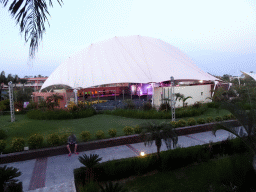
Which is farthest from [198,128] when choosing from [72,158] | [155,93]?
[155,93]

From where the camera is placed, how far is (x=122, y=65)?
18922mm

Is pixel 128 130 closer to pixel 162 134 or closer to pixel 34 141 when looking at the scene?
pixel 162 134

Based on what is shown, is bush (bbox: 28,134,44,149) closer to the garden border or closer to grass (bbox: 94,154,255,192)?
the garden border

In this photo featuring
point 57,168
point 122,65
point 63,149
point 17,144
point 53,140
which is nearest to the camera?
point 57,168

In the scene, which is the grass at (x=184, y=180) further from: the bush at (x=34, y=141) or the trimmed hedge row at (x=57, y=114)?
the trimmed hedge row at (x=57, y=114)

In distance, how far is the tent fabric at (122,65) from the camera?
17750 mm

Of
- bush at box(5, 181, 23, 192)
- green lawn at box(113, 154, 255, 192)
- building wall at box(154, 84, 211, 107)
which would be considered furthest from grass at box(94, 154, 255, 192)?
building wall at box(154, 84, 211, 107)

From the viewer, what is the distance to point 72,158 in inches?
250

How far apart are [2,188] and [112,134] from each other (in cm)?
440

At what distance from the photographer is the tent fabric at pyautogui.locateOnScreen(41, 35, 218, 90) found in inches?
699


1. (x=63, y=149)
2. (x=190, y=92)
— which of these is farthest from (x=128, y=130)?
(x=190, y=92)

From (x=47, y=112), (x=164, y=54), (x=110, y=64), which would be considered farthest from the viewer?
(x=164, y=54)

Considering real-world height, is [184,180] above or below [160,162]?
below

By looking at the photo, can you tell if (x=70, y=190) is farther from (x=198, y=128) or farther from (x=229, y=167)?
(x=198, y=128)
